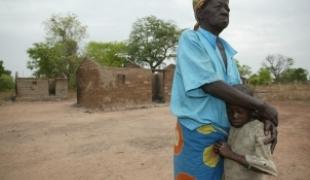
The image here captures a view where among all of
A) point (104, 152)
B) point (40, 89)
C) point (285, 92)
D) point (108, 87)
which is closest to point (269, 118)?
point (104, 152)

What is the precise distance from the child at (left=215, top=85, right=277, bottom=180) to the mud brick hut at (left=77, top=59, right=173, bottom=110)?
14.1 m

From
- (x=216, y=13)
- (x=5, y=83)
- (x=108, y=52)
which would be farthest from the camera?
(x=108, y=52)

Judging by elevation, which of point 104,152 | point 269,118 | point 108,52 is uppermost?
point 108,52

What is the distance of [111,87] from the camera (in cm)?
1592

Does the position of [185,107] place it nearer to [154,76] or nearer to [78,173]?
[78,173]

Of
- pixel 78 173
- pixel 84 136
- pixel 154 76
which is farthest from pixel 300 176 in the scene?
pixel 154 76

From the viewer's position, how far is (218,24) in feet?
5.59

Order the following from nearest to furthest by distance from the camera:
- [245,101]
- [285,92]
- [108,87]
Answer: [245,101]
[108,87]
[285,92]

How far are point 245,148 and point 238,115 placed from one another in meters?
0.16

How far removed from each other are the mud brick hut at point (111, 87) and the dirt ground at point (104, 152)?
5756 millimetres

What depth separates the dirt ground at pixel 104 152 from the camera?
4.82 metres

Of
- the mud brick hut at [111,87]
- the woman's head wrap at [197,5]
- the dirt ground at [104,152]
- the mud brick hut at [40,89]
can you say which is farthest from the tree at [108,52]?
the woman's head wrap at [197,5]

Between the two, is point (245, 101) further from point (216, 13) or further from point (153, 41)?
point (153, 41)

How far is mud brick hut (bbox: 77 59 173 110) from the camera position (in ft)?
51.3
